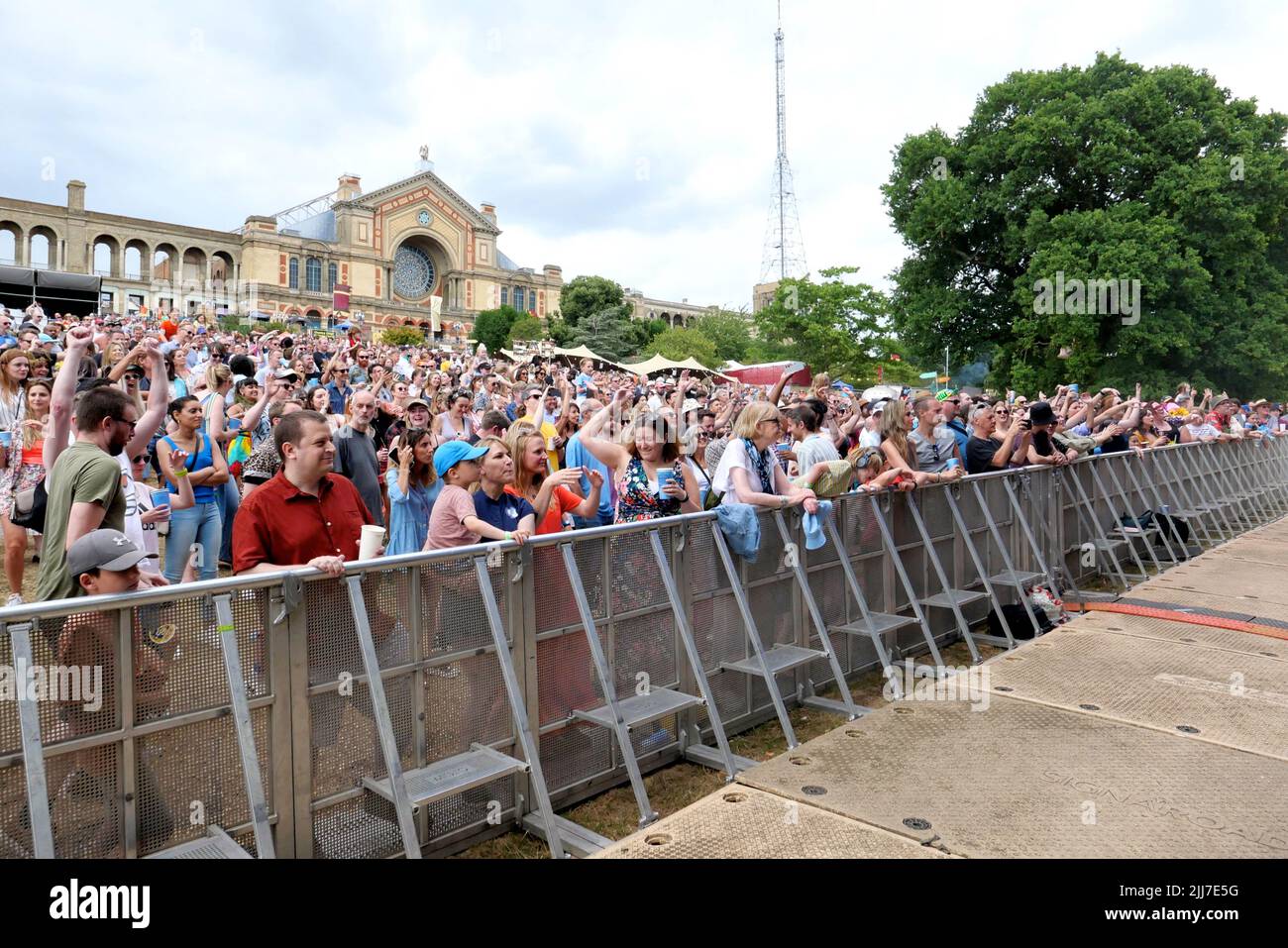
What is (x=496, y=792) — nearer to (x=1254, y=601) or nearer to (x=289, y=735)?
(x=289, y=735)

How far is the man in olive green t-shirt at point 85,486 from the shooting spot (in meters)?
3.54

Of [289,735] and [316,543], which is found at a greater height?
[316,543]

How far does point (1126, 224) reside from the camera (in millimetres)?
24328

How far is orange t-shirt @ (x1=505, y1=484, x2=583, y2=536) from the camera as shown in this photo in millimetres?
5023

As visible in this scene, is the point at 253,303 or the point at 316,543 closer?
the point at 316,543

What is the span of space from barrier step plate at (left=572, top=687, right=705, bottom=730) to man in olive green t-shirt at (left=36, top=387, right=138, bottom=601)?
243cm

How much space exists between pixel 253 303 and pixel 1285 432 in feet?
257

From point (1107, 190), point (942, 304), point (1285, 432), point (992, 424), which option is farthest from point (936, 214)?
point (992, 424)

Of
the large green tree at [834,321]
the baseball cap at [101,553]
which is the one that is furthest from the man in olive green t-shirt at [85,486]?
the large green tree at [834,321]

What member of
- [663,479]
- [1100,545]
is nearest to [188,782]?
[663,479]

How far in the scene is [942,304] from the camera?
29.9 meters

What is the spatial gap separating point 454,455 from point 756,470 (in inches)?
81.9

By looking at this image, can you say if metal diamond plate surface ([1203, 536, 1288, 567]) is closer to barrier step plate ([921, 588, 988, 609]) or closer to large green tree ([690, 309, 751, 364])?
barrier step plate ([921, 588, 988, 609])
